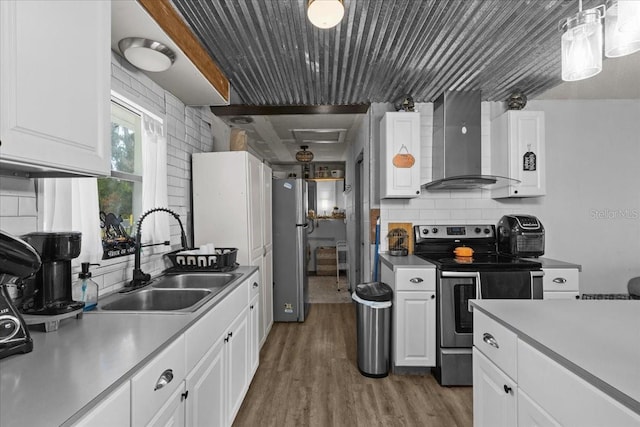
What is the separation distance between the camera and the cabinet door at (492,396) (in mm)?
1144

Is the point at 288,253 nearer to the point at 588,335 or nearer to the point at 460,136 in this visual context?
the point at 460,136

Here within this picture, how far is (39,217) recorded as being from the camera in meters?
1.33

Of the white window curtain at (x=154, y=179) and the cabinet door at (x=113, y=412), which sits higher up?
the white window curtain at (x=154, y=179)

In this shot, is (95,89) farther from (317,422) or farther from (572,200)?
(572,200)

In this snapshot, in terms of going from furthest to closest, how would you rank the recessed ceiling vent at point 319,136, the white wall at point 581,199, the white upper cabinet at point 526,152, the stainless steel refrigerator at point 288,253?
the recessed ceiling vent at point 319,136 → the stainless steel refrigerator at point 288,253 → the white wall at point 581,199 → the white upper cabinet at point 526,152

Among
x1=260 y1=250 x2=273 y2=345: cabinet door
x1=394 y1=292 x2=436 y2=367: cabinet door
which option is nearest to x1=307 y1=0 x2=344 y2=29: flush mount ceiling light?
x1=394 y1=292 x2=436 y2=367: cabinet door

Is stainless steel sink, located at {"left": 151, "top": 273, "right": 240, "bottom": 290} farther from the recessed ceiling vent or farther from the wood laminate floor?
the recessed ceiling vent

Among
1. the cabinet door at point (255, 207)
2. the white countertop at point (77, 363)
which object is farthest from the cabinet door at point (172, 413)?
the cabinet door at point (255, 207)

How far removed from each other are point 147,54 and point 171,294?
137cm

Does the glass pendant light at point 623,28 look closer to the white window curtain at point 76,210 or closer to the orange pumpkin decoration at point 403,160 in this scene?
the orange pumpkin decoration at point 403,160

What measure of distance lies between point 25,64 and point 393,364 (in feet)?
9.26

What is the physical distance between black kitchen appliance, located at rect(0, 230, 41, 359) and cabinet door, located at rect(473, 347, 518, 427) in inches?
61.9

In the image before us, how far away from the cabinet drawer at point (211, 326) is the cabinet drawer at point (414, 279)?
4.09ft

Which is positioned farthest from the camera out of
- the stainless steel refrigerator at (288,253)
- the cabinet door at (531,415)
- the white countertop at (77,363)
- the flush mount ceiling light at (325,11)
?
the stainless steel refrigerator at (288,253)
